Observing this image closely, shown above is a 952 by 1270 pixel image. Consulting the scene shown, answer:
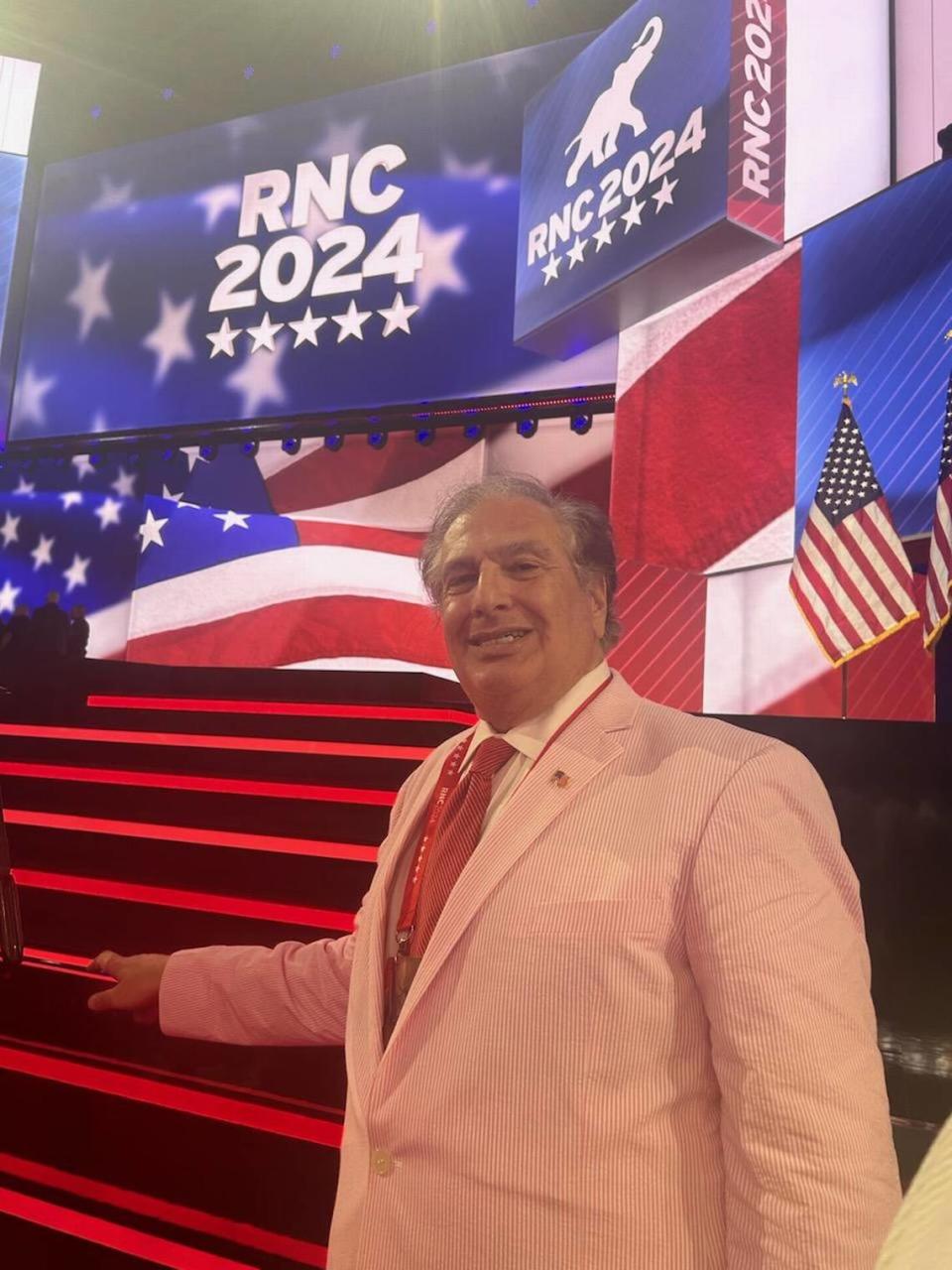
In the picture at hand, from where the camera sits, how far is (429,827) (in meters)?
1.62

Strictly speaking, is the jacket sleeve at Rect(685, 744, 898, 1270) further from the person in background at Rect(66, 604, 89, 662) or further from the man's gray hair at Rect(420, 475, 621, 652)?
the person in background at Rect(66, 604, 89, 662)

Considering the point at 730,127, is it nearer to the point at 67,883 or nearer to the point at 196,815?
the point at 196,815

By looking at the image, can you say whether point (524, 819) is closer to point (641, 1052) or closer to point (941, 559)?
point (641, 1052)

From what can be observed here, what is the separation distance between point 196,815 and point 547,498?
2.16 metres

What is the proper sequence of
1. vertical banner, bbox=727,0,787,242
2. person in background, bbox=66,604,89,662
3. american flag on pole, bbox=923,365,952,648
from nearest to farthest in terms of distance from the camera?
1. american flag on pole, bbox=923,365,952,648
2. vertical banner, bbox=727,0,787,242
3. person in background, bbox=66,604,89,662

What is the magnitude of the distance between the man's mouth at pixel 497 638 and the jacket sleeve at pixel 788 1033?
498 millimetres

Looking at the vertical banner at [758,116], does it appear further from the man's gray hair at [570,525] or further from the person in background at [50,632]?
the person in background at [50,632]

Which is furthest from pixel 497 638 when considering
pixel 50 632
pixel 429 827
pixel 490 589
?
pixel 50 632

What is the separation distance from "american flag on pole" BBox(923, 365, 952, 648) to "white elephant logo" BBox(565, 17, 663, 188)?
3.32 m

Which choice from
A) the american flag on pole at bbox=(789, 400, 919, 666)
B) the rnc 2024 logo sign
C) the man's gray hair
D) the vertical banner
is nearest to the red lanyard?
the man's gray hair

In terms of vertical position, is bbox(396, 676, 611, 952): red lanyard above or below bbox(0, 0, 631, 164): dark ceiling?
below

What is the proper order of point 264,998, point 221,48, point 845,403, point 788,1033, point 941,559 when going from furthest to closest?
point 221,48 → point 845,403 → point 941,559 → point 264,998 → point 788,1033

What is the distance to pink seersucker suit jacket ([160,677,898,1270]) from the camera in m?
1.13

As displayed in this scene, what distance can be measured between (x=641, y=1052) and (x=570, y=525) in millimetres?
931
